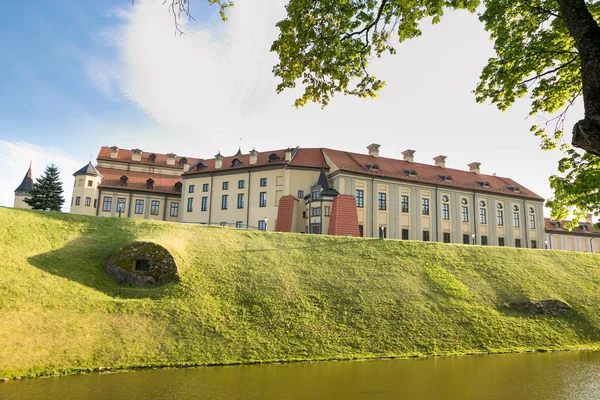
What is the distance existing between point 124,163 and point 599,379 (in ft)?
191

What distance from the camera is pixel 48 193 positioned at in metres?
48.3

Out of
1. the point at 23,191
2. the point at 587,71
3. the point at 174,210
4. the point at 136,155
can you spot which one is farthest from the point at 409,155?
the point at 23,191

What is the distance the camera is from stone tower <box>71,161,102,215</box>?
163 feet

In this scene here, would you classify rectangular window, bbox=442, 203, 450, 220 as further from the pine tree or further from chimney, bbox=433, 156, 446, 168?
the pine tree

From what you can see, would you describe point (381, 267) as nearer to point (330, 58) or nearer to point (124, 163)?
point (330, 58)

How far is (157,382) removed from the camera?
521 inches

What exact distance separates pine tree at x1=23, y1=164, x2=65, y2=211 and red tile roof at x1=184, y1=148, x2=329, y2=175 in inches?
596

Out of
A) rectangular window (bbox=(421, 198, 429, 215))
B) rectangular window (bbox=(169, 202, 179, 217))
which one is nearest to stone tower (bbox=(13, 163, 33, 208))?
rectangular window (bbox=(169, 202, 179, 217))

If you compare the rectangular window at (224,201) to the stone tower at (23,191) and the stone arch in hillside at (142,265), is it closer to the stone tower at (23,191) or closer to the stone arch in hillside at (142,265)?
the stone arch in hillside at (142,265)

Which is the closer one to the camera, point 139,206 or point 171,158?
point 139,206

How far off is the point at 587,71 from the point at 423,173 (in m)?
47.9

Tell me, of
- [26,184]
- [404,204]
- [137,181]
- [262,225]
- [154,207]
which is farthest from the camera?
[26,184]

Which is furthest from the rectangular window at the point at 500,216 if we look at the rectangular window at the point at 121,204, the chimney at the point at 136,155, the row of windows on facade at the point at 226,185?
the chimney at the point at 136,155

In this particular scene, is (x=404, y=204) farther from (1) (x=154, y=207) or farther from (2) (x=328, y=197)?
(1) (x=154, y=207)
